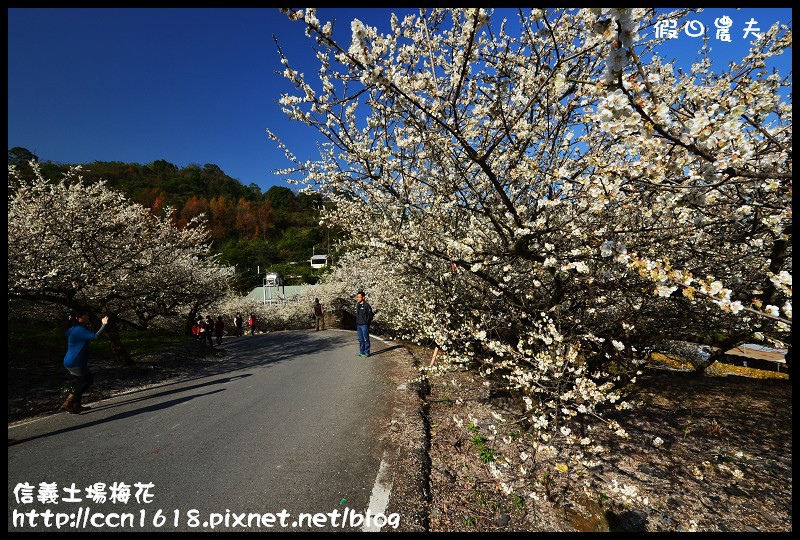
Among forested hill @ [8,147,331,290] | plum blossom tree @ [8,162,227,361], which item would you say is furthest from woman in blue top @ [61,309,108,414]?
forested hill @ [8,147,331,290]

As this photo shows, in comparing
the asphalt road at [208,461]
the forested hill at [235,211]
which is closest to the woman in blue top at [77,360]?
the asphalt road at [208,461]

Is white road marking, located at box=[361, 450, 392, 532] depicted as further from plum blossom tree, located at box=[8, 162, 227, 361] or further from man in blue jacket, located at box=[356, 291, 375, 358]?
plum blossom tree, located at box=[8, 162, 227, 361]

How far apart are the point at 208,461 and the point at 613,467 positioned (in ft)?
14.5

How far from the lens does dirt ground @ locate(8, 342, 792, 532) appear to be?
9.82 feet

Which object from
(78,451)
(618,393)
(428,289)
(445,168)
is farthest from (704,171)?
(78,451)

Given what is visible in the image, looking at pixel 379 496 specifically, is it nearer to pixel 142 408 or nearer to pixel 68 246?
pixel 142 408

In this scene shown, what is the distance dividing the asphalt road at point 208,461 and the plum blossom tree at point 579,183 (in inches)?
73.9

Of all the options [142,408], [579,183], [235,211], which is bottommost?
[142,408]

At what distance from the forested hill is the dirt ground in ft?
128

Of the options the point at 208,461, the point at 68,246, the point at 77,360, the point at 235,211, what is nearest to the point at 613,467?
the point at 208,461

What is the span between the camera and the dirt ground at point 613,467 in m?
2.99

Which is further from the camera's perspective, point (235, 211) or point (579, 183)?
point (235, 211)

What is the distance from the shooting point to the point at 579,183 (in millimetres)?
3078
